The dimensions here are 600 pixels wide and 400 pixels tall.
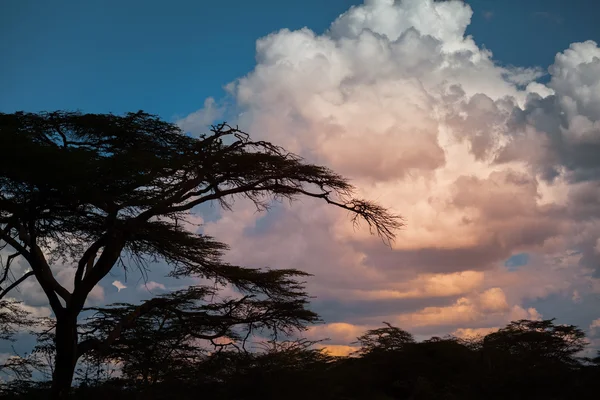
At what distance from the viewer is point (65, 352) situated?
1717 cm

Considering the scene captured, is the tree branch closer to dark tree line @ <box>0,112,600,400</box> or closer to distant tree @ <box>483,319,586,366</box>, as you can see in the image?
dark tree line @ <box>0,112,600,400</box>

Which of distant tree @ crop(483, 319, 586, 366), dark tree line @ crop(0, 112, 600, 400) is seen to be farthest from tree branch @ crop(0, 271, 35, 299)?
distant tree @ crop(483, 319, 586, 366)

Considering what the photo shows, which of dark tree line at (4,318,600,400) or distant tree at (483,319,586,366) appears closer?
dark tree line at (4,318,600,400)

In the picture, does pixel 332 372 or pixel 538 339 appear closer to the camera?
pixel 332 372

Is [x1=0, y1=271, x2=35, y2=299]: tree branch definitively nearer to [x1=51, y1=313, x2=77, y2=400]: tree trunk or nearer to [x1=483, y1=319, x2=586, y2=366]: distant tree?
[x1=51, y1=313, x2=77, y2=400]: tree trunk

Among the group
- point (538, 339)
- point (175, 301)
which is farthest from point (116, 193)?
point (538, 339)

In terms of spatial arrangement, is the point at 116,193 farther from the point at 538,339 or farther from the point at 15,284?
the point at 538,339

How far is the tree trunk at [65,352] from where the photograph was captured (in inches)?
665

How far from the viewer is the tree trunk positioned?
1689 cm

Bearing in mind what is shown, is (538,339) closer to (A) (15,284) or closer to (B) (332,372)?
(B) (332,372)

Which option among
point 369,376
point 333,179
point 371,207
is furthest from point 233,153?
point 369,376

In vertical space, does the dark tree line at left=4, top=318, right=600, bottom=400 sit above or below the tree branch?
below

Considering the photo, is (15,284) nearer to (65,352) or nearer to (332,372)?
(65,352)

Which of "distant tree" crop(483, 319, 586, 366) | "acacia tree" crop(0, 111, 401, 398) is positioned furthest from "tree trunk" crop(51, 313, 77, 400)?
"distant tree" crop(483, 319, 586, 366)
